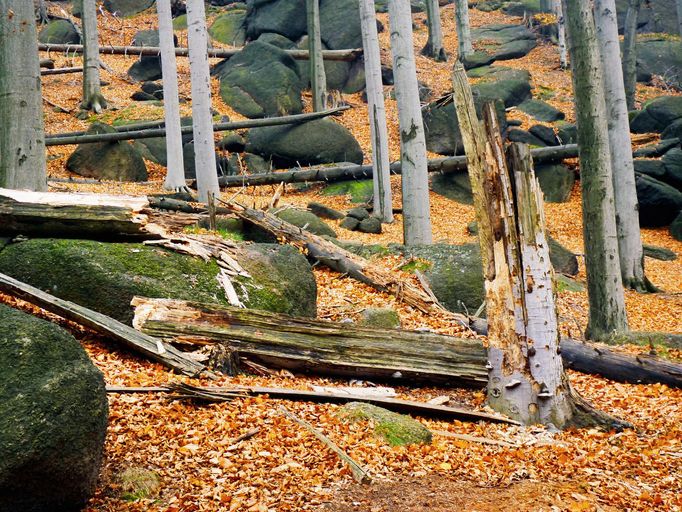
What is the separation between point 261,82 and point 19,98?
18.5 m

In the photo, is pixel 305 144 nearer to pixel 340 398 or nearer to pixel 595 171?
pixel 595 171

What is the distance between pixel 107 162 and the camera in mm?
18547

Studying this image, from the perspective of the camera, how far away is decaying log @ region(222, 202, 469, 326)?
31.4 ft

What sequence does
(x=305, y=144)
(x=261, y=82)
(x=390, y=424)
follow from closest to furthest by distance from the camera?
(x=390, y=424) → (x=305, y=144) → (x=261, y=82)

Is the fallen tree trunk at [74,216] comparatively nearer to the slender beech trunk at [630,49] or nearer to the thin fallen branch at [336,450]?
the thin fallen branch at [336,450]

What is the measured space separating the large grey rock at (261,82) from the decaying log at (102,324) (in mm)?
19508

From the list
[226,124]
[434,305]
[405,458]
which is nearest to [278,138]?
[226,124]

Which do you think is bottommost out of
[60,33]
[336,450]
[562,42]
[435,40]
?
[336,450]

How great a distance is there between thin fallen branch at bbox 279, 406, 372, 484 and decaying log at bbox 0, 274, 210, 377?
3.77ft

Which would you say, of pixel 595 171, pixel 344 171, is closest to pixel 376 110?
pixel 344 171

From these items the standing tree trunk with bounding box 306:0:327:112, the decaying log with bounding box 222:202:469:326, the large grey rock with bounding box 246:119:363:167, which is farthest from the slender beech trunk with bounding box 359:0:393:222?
the standing tree trunk with bounding box 306:0:327:112

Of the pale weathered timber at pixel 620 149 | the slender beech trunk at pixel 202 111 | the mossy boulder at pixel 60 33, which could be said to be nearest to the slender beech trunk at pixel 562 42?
the pale weathered timber at pixel 620 149

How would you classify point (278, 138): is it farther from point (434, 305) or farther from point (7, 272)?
point (7, 272)

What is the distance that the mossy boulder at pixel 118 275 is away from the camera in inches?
263
